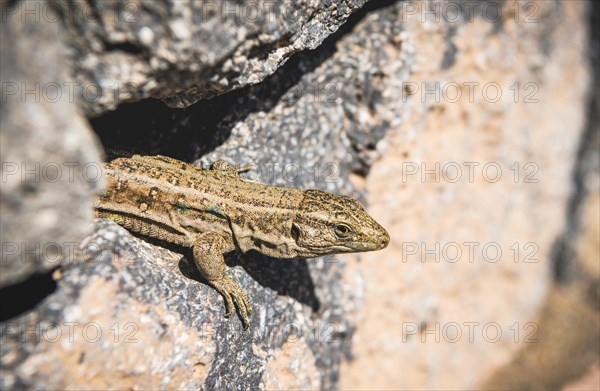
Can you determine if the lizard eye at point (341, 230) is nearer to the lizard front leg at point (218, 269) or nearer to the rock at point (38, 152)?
the lizard front leg at point (218, 269)

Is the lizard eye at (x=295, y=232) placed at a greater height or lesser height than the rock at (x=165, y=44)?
lesser

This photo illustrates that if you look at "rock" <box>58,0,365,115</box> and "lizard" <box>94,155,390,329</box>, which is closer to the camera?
"rock" <box>58,0,365,115</box>

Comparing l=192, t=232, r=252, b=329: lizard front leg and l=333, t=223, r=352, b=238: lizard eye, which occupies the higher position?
l=333, t=223, r=352, b=238: lizard eye

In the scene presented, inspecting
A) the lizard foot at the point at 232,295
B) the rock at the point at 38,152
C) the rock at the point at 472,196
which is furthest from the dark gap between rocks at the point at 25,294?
the rock at the point at 472,196

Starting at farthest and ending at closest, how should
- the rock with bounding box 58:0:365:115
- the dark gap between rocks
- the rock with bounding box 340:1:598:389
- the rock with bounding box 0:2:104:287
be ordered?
1. the rock with bounding box 340:1:598:389
2. the dark gap between rocks
3. the rock with bounding box 58:0:365:115
4. the rock with bounding box 0:2:104:287

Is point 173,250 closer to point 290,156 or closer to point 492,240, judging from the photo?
point 290,156

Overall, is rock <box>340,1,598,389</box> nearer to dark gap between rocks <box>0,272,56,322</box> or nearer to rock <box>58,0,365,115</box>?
rock <box>58,0,365,115</box>

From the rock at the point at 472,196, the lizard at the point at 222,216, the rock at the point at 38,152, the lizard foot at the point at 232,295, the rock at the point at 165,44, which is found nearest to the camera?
the rock at the point at 38,152

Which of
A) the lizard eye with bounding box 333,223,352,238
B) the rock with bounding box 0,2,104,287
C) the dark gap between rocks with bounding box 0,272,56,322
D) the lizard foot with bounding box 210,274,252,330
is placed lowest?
the lizard foot with bounding box 210,274,252,330

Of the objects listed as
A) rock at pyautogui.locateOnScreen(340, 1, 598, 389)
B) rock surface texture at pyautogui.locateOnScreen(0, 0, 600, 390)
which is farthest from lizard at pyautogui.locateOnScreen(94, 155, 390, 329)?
rock at pyautogui.locateOnScreen(340, 1, 598, 389)
